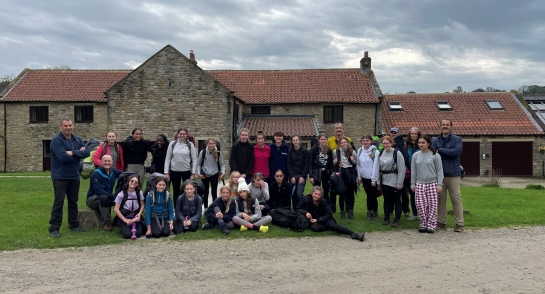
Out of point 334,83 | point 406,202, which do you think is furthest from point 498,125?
point 406,202

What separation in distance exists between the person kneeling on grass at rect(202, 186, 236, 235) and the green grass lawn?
0.72 ft

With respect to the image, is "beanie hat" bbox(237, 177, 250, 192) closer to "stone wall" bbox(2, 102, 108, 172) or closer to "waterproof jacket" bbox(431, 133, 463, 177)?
"waterproof jacket" bbox(431, 133, 463, 177)

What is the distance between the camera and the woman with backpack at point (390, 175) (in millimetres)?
7961

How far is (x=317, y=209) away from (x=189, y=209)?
96.3 inches

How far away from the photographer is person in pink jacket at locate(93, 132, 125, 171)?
319 inches

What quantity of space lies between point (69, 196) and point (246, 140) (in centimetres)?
356

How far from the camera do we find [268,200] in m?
8.64

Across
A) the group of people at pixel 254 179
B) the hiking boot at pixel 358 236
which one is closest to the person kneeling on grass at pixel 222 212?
the group of people at pixel 254 179

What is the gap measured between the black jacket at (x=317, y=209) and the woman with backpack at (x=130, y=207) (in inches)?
116

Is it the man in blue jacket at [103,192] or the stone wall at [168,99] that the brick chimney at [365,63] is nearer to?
the stone wall at [168,99]

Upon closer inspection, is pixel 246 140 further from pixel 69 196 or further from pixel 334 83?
pixel 334 83

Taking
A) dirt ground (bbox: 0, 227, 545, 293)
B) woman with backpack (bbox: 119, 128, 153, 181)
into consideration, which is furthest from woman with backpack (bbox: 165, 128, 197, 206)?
dirt ground (bbox: 0, 227, 545, 293)

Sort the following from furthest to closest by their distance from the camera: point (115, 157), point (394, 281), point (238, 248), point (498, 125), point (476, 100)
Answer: point (476, 100), point (498, 125), point (115, 157), point (238, 248), point (394, 281)

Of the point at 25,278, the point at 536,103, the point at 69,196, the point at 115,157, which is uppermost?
the point at 536,103
